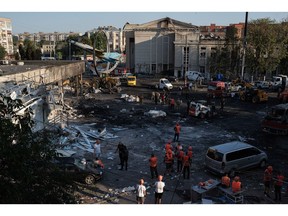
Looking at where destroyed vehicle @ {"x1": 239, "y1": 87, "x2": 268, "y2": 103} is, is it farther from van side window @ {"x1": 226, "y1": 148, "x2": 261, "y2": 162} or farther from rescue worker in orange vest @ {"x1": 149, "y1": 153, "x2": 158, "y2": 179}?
rescue worker in orange vest @ {"x1": 149, "y1": 153, "x2": 158, "y2": 179}

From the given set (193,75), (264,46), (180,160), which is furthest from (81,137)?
(264,46)

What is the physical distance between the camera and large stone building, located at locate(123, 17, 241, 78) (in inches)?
2221

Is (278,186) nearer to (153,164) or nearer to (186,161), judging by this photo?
(186,161)

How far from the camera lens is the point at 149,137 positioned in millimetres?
20906

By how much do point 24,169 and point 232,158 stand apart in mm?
11063

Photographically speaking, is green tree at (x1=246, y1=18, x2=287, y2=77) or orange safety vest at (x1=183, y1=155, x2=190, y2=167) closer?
orange safety vest at (x1=183, y1=155, x2=190, y2=167)

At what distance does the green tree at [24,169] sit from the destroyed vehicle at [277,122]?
18144 mm

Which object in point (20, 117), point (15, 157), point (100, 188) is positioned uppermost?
point (20, 117)

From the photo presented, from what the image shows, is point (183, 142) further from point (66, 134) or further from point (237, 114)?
point (237, 114)

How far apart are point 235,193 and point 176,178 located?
3451 mm

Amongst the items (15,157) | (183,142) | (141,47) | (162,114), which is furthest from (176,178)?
(141,47)

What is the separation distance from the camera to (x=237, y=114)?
27.7 metres

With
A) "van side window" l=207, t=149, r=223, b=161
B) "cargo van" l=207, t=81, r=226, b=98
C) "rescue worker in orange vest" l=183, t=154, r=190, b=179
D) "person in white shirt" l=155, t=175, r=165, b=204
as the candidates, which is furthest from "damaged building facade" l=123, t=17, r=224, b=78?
"person in white shirt" l=155, t=175, r=165, b=204

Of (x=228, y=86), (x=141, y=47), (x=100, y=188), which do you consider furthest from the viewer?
(x=141, y=47)
